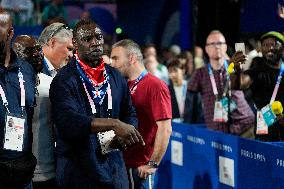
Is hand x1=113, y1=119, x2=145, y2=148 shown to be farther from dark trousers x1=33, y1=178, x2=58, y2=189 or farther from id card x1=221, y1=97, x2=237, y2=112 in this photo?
id card x1=221, y1=97, x2=237, y2=112

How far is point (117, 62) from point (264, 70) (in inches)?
68.0

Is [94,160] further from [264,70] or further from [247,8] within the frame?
[247,8]

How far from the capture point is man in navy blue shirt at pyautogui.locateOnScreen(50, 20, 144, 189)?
5.59m

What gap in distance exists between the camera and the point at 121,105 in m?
5.98

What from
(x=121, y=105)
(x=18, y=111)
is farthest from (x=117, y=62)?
(x=18, y=111)

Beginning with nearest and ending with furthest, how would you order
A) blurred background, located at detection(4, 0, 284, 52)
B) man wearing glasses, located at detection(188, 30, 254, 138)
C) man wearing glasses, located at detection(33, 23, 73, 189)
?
man wearing glasses, located at detection(33, 23, 73, 189) < blurred background, located at detection(4, 0, 284, 52) < man wearing glasses, located at detection(188, 30, 254, 138)

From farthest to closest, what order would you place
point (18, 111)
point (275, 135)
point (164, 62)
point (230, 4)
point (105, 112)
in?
point (164, 62) → point (230, 4) → point (275, 135) → point (105, 112) → point (18, 111)

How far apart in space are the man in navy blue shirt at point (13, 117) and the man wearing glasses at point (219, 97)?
4.43m

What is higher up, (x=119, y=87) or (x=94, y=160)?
(x=119, y=87)

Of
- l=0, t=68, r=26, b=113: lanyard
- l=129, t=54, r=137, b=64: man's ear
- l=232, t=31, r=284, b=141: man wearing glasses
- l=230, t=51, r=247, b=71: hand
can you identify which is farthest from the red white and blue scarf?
l=232, t=31, r=284, b=141: man wearing glasses

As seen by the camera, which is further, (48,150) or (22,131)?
(48,150)

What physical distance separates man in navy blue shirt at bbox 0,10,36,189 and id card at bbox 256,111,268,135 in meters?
3.24

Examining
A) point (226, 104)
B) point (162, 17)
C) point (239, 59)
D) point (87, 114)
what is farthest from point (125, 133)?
point (162, 17)

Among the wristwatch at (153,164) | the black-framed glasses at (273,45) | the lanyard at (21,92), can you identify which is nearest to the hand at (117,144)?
the lanyard at (21,92)
